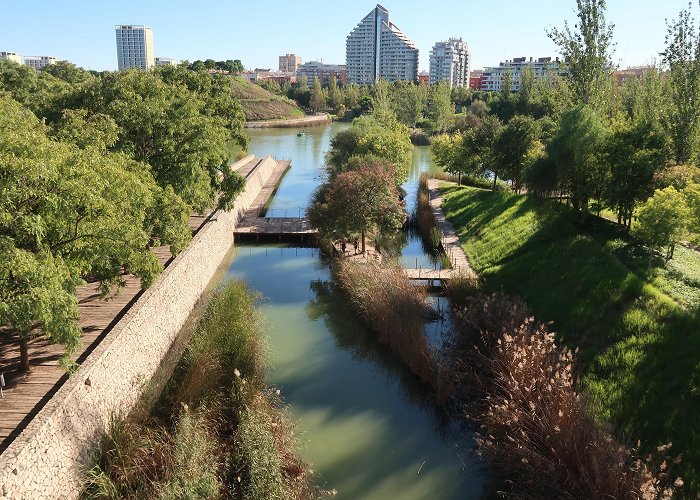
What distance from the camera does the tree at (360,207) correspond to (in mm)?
21781

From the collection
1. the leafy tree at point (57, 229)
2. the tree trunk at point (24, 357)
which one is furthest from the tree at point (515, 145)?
the tree trunk at point (24, 357)

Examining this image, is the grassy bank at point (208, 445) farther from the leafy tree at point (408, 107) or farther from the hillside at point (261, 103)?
the hillside at point (261, 103)

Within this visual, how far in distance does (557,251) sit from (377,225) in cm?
734

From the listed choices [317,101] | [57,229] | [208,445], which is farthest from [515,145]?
[317,101]

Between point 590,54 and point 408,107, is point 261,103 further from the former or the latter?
point 590,54

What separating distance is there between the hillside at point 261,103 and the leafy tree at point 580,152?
7997 centimetres

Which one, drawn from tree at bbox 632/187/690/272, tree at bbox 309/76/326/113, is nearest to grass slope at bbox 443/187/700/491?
tree at bbox 632/187/690/272

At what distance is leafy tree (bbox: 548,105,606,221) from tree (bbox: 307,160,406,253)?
634cm

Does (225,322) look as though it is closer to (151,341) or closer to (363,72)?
(151,341)

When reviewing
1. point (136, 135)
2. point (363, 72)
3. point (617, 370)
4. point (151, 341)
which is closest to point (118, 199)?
point (151, 341)

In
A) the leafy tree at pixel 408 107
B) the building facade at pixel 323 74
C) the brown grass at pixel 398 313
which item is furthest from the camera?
the building facade at pixel 323 74

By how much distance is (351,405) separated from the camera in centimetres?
1373

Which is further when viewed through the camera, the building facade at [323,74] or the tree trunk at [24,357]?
the building facade at [323,74]

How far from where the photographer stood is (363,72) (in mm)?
171250
